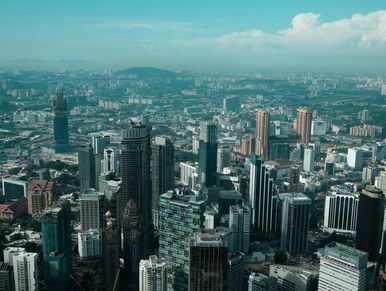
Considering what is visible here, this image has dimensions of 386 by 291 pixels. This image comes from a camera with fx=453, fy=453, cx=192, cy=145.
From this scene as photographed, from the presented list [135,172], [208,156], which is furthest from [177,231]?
[208,156]

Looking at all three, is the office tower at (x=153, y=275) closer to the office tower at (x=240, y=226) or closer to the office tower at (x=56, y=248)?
the office tower at (x=56, y=248)

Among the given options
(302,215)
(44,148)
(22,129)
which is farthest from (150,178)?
(22,129)

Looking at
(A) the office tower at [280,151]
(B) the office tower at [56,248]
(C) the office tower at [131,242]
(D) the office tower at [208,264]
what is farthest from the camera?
(A) the office tower at [280,151]

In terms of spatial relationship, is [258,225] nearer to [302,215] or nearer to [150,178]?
[302,215]

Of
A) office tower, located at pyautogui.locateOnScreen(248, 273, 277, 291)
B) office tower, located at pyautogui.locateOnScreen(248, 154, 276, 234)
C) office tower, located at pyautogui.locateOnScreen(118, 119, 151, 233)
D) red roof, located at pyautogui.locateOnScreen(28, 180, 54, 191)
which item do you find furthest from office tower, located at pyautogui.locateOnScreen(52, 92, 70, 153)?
office tower, located at pyautogui.locateOnScreen(248, 273, 277, 291)

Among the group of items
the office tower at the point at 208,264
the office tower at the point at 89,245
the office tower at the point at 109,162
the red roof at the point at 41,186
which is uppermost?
the office tower at the point at 208,264

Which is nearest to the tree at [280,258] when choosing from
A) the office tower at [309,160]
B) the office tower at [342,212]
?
the office tower at [342,212]

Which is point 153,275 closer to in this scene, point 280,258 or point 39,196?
point 280,258
